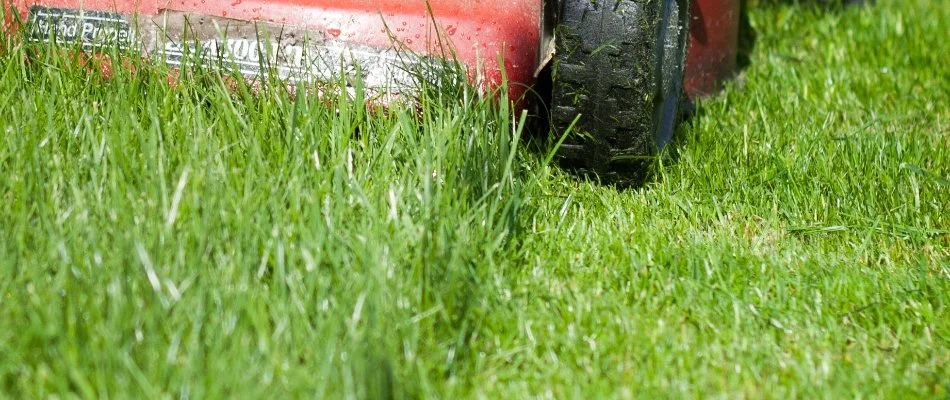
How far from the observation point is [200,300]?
Result: 1398 mm

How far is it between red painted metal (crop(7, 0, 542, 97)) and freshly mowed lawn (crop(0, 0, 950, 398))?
0.36 ft

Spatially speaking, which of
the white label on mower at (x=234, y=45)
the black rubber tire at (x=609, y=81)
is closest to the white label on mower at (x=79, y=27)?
the white label on mower at (x=234, y=45)

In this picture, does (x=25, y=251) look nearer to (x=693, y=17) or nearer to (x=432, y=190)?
(x=432, y=190)

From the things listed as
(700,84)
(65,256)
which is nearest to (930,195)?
(700,84)

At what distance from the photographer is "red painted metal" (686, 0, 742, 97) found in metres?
2.46

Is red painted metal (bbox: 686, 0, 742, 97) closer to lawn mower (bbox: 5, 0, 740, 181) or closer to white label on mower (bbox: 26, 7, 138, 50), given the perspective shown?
lawn mower (bbox: 5, 0, 740, 181)

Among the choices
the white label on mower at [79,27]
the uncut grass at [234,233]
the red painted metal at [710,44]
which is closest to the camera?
the uncut grass at [234,233]

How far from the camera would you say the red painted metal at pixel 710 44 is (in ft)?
8.06

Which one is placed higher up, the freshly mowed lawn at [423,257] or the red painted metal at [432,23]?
the red painted metal at [432,23]

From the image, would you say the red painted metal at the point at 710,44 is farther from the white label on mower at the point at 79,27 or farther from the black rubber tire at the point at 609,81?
the white label on mower at the point at 79,27

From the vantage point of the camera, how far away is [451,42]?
199 centimetres

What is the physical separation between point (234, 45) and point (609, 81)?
724 mm

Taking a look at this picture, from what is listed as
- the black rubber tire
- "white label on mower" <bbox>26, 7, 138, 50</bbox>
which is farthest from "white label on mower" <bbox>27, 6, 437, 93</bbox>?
the black rubber tire

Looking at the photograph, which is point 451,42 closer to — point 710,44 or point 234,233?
point 234,233
